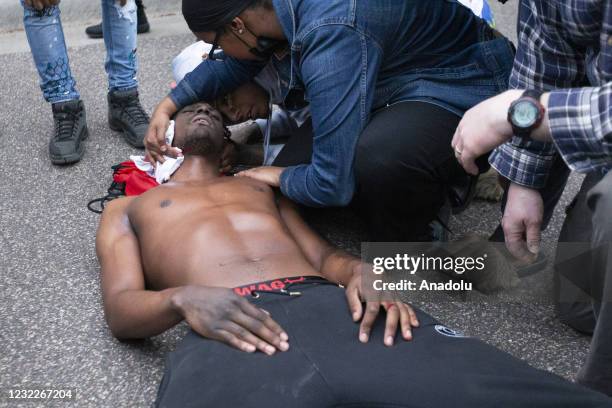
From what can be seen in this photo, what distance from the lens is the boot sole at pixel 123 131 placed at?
3.65m

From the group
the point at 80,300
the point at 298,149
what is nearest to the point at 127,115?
the point at 298,149

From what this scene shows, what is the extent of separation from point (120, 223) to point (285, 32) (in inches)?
33.9

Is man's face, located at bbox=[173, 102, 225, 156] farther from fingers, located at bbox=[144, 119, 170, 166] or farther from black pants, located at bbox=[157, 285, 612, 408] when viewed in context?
black pants, located at bbox=[157, 285, 612, 408]

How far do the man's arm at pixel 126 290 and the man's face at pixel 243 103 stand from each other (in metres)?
0.71

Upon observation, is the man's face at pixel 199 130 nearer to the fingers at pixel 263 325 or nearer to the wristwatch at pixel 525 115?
the fingers at pixel 263 325

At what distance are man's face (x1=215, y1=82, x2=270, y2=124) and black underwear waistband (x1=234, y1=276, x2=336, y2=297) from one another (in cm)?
113

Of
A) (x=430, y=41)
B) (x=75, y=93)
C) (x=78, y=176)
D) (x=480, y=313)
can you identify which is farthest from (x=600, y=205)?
(x=75, y=93)

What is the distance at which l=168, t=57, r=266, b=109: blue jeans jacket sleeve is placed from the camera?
9.84 ft

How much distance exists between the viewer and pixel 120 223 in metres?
2.52

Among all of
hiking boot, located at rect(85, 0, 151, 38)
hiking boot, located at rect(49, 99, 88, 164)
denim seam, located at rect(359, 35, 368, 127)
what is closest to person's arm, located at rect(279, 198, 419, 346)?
denim seam, located at rect(359, 35, 368, 127)

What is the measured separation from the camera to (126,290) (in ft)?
7.27

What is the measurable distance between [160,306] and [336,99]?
85 centimetres

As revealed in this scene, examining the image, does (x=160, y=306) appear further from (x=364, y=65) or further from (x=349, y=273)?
(x=364, y=65)

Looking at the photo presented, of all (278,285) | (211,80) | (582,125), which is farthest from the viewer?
(211,80)
